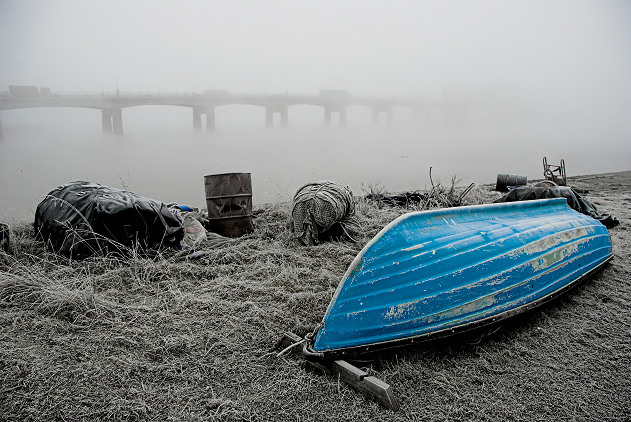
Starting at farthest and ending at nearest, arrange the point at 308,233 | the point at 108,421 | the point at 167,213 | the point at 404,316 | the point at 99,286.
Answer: the point at 308,233
the point at 167,213
the point at 99,286
the point at 404,316
the point at 108,421

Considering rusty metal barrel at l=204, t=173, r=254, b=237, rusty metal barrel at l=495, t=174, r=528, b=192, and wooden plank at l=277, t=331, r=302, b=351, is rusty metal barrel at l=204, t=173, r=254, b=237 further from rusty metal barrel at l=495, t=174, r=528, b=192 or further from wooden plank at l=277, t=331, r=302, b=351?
rusty metal barrel at l=495, t=174, r=528, b=192

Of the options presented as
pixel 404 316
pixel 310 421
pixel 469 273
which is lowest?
pixel 310 421

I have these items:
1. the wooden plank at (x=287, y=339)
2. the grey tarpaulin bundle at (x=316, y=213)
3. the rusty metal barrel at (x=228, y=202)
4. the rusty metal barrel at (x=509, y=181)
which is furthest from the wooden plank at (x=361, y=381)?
the rusty metal barrel at (x=509, y=181)

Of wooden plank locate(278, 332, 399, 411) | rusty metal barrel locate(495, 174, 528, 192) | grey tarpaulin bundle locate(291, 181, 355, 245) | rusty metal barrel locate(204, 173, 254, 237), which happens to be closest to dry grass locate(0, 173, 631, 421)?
wooden plank locate(278, 332, 399, 411)

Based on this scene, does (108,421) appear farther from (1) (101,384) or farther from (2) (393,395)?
(2) (393,395)

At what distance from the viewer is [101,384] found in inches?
94.3

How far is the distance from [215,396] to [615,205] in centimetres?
818

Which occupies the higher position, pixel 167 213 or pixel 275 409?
pixel 167 213

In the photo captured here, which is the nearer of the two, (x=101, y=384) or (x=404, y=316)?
(x=101, y=384)

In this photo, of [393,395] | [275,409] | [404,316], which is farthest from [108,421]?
[404,316]

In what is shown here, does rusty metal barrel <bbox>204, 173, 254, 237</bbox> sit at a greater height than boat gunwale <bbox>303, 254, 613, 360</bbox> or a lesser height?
greater

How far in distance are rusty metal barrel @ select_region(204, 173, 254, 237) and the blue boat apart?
10.6 ft

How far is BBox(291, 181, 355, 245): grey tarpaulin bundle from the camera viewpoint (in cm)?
510

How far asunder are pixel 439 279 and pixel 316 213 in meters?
2.58
